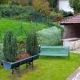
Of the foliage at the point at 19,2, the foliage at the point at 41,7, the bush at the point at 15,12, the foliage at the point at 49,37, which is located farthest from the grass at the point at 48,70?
the foliage at the point at 19,2

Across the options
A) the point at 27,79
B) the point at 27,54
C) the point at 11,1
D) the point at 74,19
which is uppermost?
the point at 11,1

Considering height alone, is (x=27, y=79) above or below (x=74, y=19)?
below

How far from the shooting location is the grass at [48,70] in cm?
1480

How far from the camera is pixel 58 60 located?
58.9ft

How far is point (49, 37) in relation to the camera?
861 inches

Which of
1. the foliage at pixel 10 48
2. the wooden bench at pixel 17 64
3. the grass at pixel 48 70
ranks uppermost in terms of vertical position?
the foliage at pixel 10 48

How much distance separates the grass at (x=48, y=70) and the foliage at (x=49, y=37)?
2.78 m

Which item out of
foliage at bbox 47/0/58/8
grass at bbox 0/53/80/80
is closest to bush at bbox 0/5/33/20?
foliage at bbox 47/0/58/8

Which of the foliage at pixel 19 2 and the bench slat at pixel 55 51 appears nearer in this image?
the bench slat at pixel 55 51

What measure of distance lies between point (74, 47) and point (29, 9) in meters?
20.4

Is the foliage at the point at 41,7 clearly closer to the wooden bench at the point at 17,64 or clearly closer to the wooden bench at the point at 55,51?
the wooden bench at the point at 55,51

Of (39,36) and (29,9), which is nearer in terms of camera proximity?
(39,36)

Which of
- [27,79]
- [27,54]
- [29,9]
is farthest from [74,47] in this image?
[29,9]

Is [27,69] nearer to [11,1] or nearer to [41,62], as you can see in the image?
[41,62]
